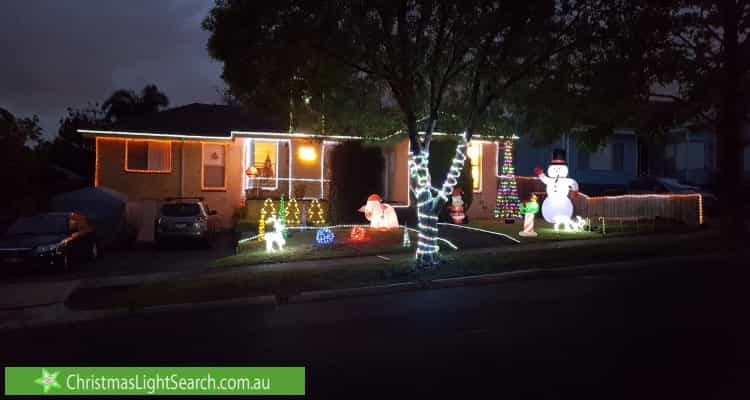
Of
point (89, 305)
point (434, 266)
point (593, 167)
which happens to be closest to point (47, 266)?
point (89, 305)

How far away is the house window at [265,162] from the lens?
74.8 ft

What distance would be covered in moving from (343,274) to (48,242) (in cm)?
720

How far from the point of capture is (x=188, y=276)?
1316 cm

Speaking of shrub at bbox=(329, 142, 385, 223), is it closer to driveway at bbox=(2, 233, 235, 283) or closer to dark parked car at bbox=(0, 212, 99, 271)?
driveway at bbox=(2, 233, 235, 283)

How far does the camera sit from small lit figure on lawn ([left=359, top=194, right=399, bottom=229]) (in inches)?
731

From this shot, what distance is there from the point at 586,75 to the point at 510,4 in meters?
2.41

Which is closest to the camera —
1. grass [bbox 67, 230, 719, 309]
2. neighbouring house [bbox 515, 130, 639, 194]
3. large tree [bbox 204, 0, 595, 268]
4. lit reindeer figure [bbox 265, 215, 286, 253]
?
grass [bbox 67, 230, 719, 309]

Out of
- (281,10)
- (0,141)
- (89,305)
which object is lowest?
(89,305)

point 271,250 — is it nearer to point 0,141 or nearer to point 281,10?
point 281,10

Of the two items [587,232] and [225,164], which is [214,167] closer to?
[225,164]

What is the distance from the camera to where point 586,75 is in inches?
504

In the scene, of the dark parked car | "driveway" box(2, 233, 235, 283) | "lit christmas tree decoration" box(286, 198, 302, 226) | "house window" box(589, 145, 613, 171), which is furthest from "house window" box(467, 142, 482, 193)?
the dark parked car

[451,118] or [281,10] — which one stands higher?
[281,10]

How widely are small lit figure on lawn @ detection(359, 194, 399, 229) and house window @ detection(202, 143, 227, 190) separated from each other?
24.2 feet
